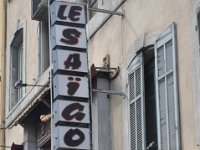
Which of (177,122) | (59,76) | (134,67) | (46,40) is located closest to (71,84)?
(59,76)

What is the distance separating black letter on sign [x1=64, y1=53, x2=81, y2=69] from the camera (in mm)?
14820

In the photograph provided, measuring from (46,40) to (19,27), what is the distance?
2.27 m

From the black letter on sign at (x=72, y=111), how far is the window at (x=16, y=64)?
877cm

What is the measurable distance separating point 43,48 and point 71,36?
20.3 feet

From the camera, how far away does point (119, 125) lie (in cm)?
1509

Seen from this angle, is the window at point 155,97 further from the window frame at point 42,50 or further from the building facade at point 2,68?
the building facade at point 2,68

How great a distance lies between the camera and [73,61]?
14883 mm

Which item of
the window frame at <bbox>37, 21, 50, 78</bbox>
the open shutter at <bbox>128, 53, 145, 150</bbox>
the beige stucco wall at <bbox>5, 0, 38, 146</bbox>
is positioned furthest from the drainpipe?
the open shutter at <bbox>128, 53, 145, 150</bbox>

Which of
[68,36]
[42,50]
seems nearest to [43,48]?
[42,50]

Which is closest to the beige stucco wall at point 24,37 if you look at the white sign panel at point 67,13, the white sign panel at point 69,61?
the white sign panel at point 67,13

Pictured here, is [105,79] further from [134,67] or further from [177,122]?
[177,122]

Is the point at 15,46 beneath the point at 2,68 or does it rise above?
above

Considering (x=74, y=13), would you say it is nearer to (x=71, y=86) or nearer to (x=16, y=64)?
(x=71, y=86)

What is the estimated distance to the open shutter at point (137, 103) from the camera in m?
14.2
